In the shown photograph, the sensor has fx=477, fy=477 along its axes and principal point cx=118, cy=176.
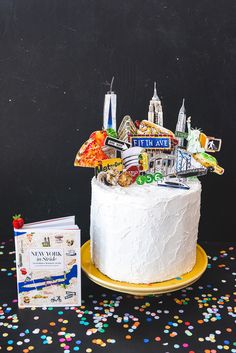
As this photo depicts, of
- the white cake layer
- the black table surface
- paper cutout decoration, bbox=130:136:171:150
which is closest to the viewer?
the black table surface

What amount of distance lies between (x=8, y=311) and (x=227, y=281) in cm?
71

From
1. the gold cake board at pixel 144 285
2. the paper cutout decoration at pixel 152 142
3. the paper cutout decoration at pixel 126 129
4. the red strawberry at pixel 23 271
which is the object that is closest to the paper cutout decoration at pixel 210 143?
the paper cutout decoration at pixel 152 142

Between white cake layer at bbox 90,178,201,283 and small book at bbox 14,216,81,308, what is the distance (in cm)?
10

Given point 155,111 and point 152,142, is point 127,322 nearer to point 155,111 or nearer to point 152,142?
point 152,142

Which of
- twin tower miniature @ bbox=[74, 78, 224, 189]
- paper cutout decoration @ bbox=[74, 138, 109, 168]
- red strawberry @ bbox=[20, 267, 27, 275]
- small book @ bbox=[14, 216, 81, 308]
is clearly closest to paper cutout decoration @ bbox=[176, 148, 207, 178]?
twin tower miniature @ bbox=[74, 78, 224, 189]

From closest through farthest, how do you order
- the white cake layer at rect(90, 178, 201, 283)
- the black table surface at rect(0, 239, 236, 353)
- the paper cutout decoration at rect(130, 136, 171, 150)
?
the black table surface at rect(0, 239, 236, 353) < the white cake layer at rect(90, 178, 201, 283) < the paper cutout decoration at rect(130, 136, 171, 150)

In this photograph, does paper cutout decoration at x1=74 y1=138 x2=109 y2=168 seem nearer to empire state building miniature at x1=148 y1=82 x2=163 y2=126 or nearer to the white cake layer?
the white cake layer

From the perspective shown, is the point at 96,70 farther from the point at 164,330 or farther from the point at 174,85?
the point at 164,330

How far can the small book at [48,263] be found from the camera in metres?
1.33

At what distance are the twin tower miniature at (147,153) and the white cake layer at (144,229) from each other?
0.04 m

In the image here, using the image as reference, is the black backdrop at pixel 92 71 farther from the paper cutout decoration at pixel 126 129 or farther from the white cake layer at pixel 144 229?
the white cake layer at pixel 144 229

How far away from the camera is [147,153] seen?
4.82 ft

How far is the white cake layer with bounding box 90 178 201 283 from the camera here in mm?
1340

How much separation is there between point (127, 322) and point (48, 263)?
0.28 m
